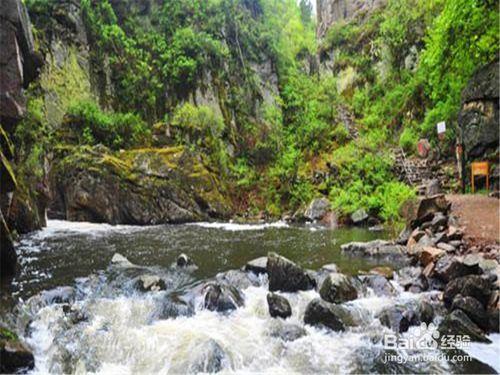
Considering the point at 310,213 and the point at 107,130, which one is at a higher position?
the point at 107,130

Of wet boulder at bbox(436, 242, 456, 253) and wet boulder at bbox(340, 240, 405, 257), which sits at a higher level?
wet boulder at bbox(436, 242, 456, 253)

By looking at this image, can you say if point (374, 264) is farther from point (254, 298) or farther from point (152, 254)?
point (152, 254)

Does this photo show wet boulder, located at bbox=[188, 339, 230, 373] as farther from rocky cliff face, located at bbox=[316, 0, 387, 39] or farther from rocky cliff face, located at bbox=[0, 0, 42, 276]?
rocky cliff face, located at bbox=[316, 0, 387, 39]

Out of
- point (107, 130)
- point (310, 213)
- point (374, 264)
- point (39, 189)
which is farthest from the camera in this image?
point (107, 130)

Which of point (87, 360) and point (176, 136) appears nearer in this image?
point (87, 360)

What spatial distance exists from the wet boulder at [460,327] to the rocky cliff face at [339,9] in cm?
3488

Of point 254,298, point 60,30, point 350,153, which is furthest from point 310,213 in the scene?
point 60,30

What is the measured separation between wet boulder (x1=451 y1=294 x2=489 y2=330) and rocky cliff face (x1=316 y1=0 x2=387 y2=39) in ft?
113

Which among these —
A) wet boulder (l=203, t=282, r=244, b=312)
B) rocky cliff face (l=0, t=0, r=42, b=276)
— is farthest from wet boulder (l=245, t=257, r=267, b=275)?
rocky cliff face (l=0, t=0, r=42, b=276)

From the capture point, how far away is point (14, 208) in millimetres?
12992

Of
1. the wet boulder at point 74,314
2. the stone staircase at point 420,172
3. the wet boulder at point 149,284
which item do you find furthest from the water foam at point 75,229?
the stone staircase at point 420,172

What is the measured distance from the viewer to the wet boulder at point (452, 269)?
6.13 metres

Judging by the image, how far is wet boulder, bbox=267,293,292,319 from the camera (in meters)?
5.84

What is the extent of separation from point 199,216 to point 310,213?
19.6ft
